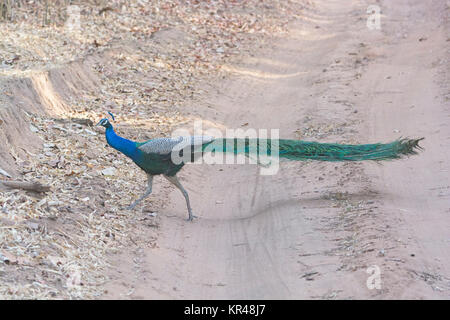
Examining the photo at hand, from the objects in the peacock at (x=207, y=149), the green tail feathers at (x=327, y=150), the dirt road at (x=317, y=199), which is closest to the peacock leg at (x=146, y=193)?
the peacock at (x=207, y=149)

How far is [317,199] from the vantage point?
8.05 meters

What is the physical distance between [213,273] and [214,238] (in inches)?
35.8

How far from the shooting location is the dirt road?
6145 mm

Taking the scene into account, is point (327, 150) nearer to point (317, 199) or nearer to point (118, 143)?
point (317, 199)

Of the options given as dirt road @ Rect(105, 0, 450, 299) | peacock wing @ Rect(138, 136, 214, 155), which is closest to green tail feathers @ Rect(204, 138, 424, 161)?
peacock wing @ Rect(138, 136, 214, 155)

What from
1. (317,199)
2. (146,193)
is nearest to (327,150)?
(317,199)

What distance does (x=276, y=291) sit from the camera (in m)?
6.04

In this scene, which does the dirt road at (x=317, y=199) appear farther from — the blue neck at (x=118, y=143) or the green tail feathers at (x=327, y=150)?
the blue neck at (x=118, y=143)

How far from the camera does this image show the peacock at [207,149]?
7461 millimetres

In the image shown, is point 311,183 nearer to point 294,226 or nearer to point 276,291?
point 294,226
